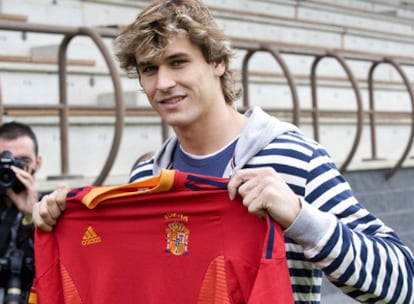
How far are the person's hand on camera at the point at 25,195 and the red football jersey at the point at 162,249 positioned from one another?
2.86 feet

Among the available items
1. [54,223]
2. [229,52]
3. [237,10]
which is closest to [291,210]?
[229,52]

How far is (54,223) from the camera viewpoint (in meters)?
2.22

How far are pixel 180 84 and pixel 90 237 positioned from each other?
0.47 meters

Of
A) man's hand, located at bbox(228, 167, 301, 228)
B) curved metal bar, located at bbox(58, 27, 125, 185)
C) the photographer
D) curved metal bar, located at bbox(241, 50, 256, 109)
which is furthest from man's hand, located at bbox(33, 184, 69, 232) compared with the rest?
curved metal bar, located at bbox(241, 50, 256, 109)

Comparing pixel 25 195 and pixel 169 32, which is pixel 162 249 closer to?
pixel 169 32

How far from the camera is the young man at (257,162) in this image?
175 centimetres

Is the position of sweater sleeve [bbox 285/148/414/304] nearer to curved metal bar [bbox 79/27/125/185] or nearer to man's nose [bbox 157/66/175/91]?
man's nose [bbox 157/66/175/91]

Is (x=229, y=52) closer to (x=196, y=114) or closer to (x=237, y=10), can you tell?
(x=196, y=114)

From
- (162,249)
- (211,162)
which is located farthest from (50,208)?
(211,162)

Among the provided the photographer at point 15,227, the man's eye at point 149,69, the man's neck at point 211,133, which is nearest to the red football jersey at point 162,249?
the man's neck at point 211,133

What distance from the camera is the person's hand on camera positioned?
3082 millimetres

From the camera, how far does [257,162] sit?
194 centimetres

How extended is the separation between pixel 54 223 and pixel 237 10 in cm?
750

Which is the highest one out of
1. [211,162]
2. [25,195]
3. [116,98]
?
[116,98]
